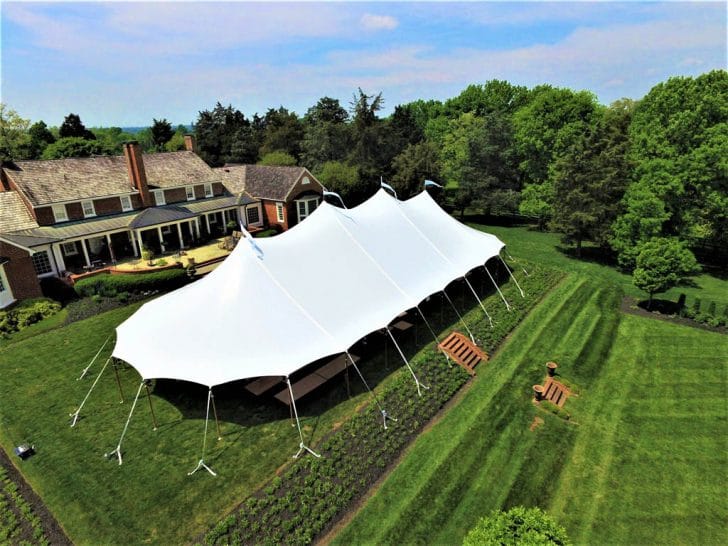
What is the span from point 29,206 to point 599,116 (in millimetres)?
45213

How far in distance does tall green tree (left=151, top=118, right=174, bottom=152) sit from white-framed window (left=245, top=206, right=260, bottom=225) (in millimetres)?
40945

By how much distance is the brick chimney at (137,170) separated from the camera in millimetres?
25094

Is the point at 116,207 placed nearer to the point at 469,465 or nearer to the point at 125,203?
the point at 125,203

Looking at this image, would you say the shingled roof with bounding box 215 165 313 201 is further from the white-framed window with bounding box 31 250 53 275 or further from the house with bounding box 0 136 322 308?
the white-framed window with bounding box 31 250 53 275

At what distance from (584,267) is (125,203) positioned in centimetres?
3050

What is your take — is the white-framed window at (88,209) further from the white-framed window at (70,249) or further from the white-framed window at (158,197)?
the white-framed window at (158,197)

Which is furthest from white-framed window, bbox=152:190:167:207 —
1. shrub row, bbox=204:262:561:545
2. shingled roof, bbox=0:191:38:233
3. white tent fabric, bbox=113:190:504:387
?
shrub row, bbox=204:262:561:545

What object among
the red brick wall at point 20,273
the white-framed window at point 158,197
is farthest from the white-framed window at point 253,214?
the red brick wall at point 20,273

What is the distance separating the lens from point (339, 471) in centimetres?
1006

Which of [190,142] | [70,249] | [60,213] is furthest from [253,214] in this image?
[60,213]

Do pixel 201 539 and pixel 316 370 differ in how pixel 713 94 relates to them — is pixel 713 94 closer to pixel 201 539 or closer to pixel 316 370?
pixel 316 370

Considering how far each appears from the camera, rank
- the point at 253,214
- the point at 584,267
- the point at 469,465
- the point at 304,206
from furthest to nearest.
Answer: the point at 253,214
the point at 304,206
the point at 584,267
the point at 469,465

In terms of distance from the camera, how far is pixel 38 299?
62.7ft

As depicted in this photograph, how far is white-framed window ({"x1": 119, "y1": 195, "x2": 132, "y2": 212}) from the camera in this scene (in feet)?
84.5
